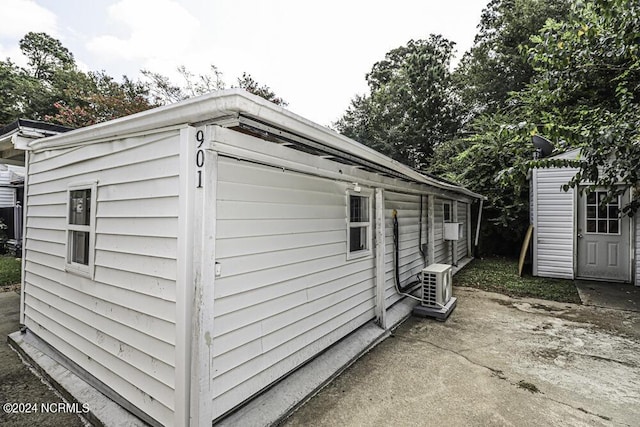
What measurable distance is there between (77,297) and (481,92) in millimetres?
17861

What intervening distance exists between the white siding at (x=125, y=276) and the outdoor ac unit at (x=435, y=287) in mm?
3818

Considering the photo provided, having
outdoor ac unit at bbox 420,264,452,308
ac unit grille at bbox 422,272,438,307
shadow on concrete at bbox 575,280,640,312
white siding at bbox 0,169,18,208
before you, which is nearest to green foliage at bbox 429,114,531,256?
shadow on concrete at bbox 575,280,640,312

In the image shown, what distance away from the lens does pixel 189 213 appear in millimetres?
1854

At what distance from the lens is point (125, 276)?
2297mm

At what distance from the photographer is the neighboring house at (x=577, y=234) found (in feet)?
21.3

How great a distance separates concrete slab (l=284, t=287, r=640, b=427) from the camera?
2.35 m

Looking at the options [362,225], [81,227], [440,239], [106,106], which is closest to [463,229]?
[440,239]

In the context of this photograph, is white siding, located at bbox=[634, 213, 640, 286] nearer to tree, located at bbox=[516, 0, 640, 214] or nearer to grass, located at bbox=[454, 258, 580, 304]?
grass, located at bbox=[454, 258, 580, 304]

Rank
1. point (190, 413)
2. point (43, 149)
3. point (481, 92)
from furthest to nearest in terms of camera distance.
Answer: point (481, 92)
point (43, 149)
point (190, 413)

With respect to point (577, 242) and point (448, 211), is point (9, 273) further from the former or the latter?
point (577, 242)

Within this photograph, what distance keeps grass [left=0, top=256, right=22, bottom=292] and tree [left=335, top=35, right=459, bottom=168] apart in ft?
54.7

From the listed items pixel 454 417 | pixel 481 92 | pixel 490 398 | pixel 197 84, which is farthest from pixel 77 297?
pixel 481 92

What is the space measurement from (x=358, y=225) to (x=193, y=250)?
2402 mm

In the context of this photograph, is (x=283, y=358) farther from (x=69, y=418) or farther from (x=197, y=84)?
(x=197, y=84)
